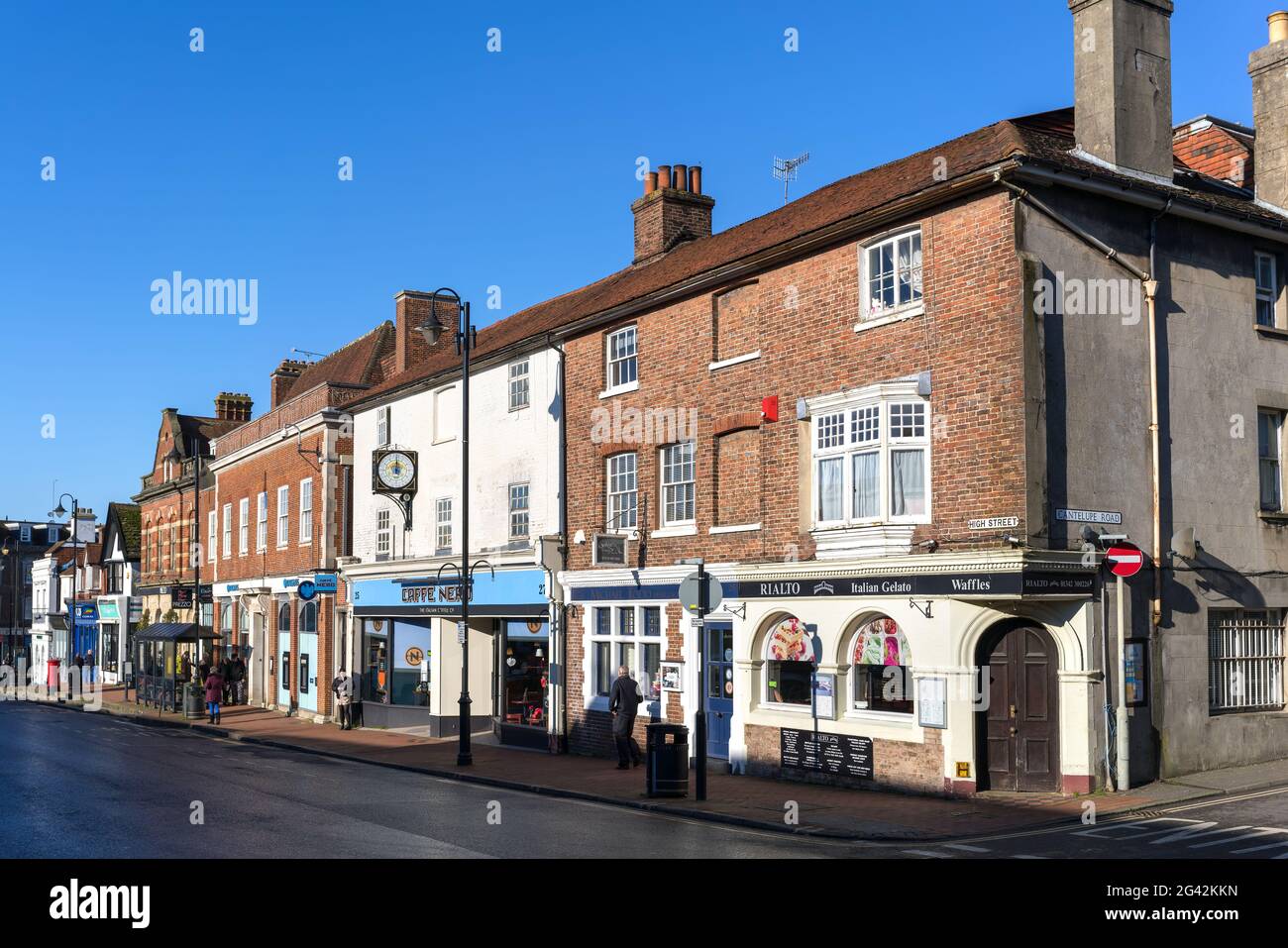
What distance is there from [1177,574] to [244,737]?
904 inches

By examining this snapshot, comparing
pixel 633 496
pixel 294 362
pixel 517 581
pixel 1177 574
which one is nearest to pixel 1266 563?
pixel 1177 574

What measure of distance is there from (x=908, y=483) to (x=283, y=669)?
2744cm

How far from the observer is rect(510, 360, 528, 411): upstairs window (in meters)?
28.5

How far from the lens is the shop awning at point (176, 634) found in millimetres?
40656

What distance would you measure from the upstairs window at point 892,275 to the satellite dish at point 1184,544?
515 centimetres

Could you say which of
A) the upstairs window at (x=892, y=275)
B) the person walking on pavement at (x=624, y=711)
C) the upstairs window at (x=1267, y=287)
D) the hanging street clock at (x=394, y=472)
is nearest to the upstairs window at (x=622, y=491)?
the person walking on pavement at (x=624, y=711)

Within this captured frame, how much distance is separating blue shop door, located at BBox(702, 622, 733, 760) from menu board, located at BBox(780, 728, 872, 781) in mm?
1815

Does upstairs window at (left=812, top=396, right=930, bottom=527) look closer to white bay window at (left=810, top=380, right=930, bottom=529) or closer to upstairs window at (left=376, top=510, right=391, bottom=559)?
white bay window at (left=810, top=380, right=930, bottom=529)

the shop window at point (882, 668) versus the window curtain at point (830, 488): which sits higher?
the window curtain at point (830, 488)

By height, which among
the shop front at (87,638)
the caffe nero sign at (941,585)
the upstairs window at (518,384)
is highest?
the upstairs window at (518,384)

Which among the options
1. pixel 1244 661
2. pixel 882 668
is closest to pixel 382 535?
pixel 882 668

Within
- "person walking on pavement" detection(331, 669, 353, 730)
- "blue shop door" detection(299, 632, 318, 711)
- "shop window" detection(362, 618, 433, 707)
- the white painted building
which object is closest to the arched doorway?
the white painted building

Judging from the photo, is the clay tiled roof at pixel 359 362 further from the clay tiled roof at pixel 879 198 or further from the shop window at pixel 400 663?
the clay tiled roof at pixel 879 198

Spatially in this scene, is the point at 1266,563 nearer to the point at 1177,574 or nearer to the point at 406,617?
the point at 1177,574
